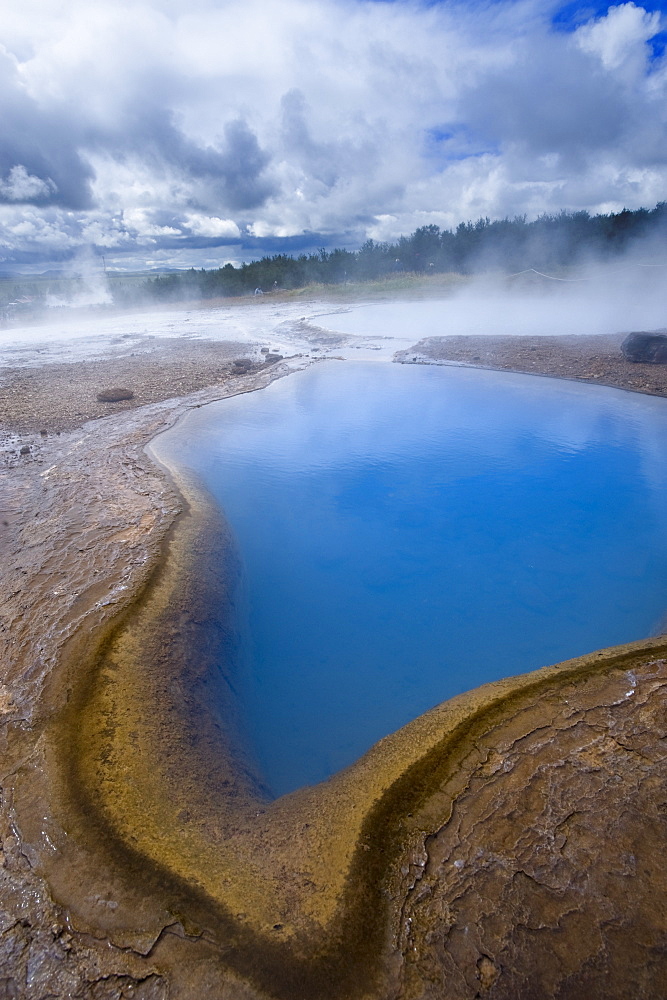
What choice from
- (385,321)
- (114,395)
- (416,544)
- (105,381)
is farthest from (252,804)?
(385,321)

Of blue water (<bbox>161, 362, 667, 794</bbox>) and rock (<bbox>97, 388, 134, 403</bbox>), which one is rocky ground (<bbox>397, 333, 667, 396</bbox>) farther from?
rock (<bbox>97, 388, 134, 403</bbox>)

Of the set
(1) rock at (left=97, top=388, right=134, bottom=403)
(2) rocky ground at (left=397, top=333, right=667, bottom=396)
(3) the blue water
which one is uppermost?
(1) rock at (left=97, top=388, right=134, bottom=403)

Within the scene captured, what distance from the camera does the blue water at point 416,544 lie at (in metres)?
3.42

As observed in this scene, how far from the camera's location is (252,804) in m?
2.61

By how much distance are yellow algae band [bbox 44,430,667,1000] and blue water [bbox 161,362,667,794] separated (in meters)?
0.32

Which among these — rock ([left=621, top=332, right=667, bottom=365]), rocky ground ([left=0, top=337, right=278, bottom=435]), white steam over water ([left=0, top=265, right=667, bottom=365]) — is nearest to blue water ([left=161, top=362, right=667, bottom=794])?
rock ([left=621, top=332, right=667, bottom=365])

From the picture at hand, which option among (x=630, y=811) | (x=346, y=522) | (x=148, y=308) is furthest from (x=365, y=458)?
(x=148, y=308)

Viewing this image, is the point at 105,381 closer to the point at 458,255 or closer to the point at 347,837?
the point at 347,837

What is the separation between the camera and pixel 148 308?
95.6 feet

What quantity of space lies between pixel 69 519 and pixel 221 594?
75.3 inches

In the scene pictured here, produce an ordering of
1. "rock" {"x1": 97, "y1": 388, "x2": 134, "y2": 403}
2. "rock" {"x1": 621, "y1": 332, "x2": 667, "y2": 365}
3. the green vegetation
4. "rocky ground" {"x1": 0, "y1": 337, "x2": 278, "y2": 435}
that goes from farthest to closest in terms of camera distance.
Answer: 1. the green vegetation
2. "rock" {"x1": 621, "y1": 332, "x2": 667, "y2": 365}
3. "rock" {"x1": 97, "y1": 388, "x2": 134, "y2": 403}
4. "rocky ground" {"x1": 0, "y1": 337, "x2": 278, "y2": 435}

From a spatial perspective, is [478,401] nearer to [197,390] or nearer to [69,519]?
[197,390]

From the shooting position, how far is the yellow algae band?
194 centimetres

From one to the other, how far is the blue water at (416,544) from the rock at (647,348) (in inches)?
69.8
